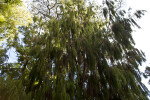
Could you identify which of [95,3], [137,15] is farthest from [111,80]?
[95,3]

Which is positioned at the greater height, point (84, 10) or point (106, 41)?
point (84, 10)

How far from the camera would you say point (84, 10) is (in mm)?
4988

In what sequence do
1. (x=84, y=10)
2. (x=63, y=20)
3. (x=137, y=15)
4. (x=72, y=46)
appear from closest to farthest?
(x=72, y=46)
(x=137, y=15)
(x=63, y=20)
(x=84, y=10)

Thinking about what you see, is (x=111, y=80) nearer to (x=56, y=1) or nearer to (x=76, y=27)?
(x=76, y=27)

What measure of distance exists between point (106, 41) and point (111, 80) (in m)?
1.20

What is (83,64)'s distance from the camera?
3463mm

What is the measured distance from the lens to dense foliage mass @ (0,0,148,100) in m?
2.58

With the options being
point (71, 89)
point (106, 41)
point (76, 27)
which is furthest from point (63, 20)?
point (71, 89)

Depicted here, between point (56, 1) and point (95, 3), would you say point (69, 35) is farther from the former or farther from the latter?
point (56, 1)

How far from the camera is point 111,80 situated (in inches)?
112

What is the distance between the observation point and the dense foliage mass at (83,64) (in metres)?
2.58

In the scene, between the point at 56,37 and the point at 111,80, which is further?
the point at 56,37

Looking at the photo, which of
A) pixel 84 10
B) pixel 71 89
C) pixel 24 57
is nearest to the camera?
pixel 71 89

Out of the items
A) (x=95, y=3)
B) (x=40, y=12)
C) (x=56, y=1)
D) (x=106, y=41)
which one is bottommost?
(x=106, y=41)
